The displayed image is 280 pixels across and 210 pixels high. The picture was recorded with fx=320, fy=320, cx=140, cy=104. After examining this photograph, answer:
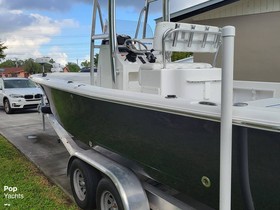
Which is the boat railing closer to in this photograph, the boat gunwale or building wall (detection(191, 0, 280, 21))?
the boat gunwale

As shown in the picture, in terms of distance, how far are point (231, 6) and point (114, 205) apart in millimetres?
6524

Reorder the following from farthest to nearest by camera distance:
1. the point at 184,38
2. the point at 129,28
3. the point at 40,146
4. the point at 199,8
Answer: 1. the point at 199,8
2. the point at 40,146
3. the point at 129,28
4. the point at 184,38

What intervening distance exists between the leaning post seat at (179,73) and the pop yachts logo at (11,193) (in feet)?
7.25

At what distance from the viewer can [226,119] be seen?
1767mm

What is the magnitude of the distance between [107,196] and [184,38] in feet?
6.11

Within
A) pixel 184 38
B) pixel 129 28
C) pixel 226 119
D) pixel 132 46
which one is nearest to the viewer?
pixel 226 119

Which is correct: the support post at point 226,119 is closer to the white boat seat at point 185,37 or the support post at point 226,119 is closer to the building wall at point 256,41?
the white boat seat at point 185,37

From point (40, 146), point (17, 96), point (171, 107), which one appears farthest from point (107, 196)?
point (17, 96)

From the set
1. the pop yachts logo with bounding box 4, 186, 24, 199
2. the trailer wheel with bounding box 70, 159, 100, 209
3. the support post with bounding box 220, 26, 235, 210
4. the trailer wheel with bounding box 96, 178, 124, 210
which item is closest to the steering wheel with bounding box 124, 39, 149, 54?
the trailer wheel with bounding box 70, 159, 100, 209

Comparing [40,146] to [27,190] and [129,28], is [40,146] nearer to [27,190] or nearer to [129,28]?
[27,190]

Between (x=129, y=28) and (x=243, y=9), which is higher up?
(x=243, y=9)

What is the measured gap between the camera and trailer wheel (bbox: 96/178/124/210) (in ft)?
9.57

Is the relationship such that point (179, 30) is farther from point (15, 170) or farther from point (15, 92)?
point (15, 92)

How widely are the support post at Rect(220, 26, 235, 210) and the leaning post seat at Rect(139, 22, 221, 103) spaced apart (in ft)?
4.07
